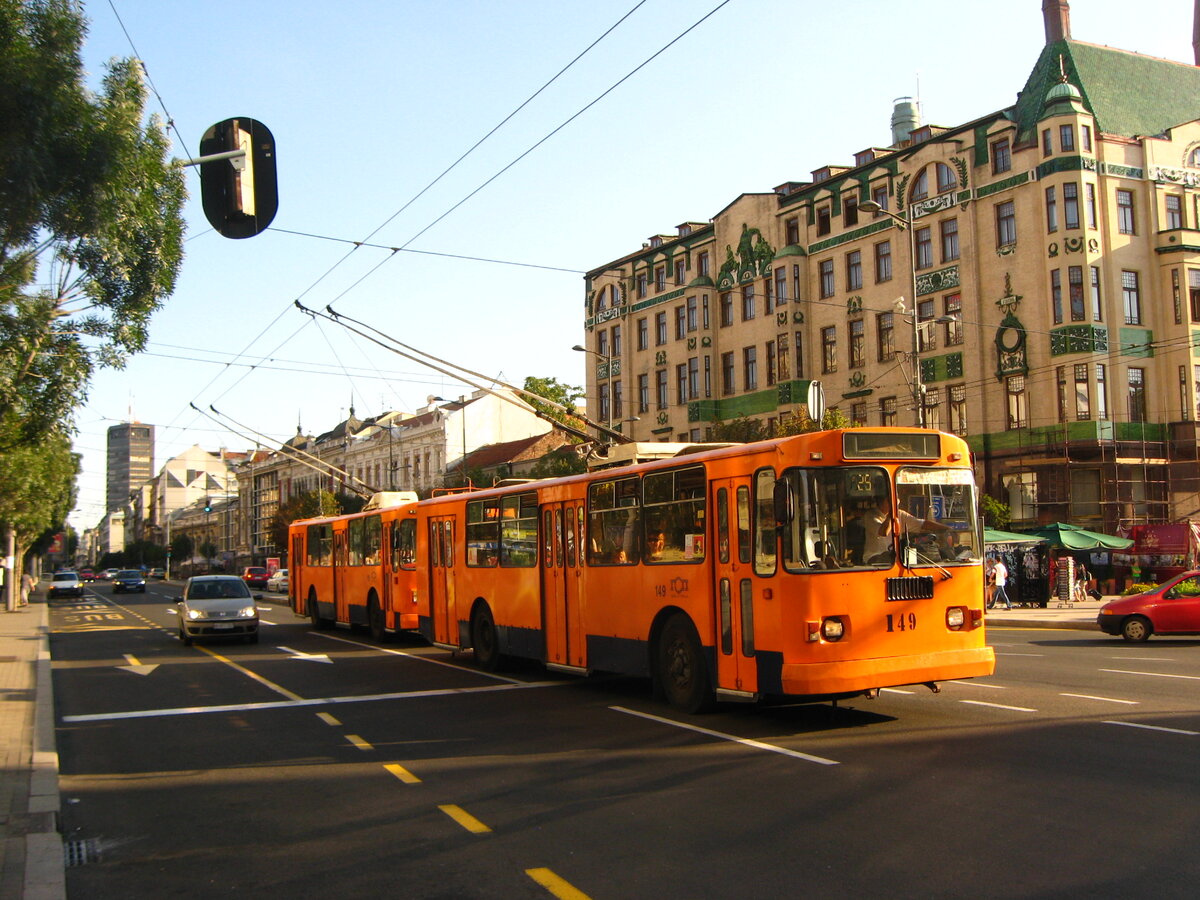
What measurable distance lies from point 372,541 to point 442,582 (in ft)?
17.2

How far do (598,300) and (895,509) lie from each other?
181 ft

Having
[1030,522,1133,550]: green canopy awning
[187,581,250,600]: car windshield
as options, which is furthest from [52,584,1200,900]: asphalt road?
[1030,522,1133,550]: green canopy awning

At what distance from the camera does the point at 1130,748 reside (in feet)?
31.2

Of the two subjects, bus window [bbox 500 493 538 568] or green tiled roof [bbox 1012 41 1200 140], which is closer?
bus window [bbox 500 493 538 568]

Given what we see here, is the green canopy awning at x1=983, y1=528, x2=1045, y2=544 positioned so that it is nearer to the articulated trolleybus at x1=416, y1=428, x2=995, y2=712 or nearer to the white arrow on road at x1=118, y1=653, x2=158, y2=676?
the articulated trolleybus at x1=416, y1=428, x2=995, y2=712

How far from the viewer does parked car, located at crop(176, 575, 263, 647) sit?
78.8 ft

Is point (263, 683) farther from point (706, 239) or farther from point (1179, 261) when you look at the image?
point (706, 239)

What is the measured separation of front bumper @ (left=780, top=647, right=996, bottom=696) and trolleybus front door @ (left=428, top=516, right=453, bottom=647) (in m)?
9.75

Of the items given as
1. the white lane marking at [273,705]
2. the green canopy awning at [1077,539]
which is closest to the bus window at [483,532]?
the white lane marking at [273,705]

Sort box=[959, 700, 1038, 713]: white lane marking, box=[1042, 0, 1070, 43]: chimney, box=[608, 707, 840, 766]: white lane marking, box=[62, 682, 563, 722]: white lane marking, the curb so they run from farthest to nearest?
box=[1042, 0, 1070, 43]: chimney < box=[62, 682, 563, 722]: white lane marking < box=[959, 700, 1038, 713]: white lane marking < box=[608, 707, 840, 766]: white lane marking < the curb

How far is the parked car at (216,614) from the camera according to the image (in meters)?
24.0

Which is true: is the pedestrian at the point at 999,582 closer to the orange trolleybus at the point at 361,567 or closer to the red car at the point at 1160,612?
the red car at the point at 1160,612

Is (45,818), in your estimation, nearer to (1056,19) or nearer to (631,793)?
(631,793)

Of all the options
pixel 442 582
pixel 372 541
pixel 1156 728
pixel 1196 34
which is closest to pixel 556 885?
pixel 1156 728
